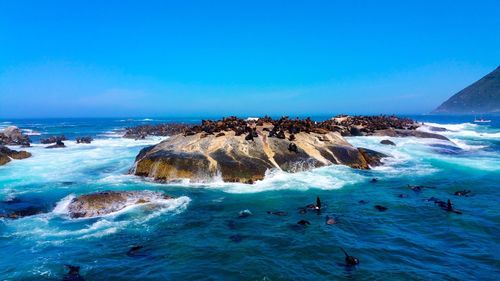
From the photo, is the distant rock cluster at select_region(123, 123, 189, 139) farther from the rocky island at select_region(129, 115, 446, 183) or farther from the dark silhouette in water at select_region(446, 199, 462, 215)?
the dark silhouette in water at select_region(446, 199, 462, 215)

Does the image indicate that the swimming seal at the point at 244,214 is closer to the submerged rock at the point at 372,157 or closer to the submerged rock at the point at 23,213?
the submerged rock at the point at 23,213

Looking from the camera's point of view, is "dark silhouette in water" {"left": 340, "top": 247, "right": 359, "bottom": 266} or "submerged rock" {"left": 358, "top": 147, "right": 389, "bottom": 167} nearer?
"dark silhouette in water" {"left": 340, "top": 247, "right": 359, "bottom": 266}

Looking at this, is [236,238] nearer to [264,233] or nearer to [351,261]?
[264,233]

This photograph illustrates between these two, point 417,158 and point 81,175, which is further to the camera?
point 417,158

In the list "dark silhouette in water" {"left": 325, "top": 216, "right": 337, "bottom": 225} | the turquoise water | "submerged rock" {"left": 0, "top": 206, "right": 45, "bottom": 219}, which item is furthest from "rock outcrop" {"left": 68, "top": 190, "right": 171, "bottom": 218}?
"dark silhouette in water" {"left": 325, "top": 216, "right": 337, "bottom": 225}

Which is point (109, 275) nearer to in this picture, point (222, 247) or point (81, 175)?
point (222, 247)

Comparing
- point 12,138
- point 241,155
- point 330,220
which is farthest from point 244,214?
point 12,138

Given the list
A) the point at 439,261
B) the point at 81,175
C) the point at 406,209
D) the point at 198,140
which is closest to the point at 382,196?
the point at 406,209

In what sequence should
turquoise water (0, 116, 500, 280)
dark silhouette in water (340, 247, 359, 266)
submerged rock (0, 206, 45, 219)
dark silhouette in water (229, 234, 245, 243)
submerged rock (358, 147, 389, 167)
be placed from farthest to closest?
1. submerged rock (358, 147, 389, 167)
2. submerged rock (0, 206, 45, 219)
3. dark silhouette in water (229, 234, 245, 243)
4. dark silhouette in water (340, 247, 359, 266)
5. turquoise water (0, 116, 500, 280)
